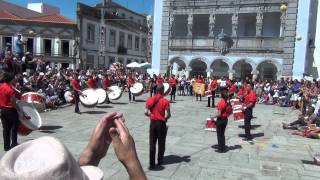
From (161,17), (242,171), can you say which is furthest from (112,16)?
(242,171)

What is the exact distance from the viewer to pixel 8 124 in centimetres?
941

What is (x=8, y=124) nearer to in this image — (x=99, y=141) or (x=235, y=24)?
(x=99, y=141)

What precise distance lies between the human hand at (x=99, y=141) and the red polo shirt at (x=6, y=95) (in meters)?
7.72

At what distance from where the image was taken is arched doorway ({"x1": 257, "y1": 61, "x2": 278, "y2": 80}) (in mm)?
32556

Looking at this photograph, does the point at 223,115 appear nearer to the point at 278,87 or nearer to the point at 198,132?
the point at 198,132

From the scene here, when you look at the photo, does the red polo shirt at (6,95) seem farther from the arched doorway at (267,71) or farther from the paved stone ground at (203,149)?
the arched doorway at (267,71)

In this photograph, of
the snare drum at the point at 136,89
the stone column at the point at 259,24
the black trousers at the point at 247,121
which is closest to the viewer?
the black trousers at the point at 247,121

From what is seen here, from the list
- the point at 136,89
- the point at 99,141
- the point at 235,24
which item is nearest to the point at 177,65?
the point at 235,24

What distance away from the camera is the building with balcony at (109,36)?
157ft

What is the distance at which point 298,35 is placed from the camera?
29.8m

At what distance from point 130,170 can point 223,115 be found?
337 inches

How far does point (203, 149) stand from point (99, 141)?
8.62 metres

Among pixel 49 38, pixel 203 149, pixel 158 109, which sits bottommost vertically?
pixel 203 149

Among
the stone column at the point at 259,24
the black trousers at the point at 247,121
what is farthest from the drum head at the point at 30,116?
the stone column at the point at 259,24
